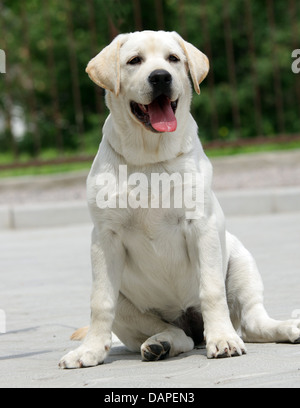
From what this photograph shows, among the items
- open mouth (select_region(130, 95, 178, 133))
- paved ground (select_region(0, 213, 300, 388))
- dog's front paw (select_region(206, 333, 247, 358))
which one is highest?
open mouth (select_region(130, 95, 178, 133))

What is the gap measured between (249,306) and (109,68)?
1.19 meters

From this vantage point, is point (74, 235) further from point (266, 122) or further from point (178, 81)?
point (266, 122)

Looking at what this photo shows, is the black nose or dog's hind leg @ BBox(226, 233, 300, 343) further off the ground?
the black nose

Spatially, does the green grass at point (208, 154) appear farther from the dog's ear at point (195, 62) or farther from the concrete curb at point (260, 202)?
the dog's ear at point (195, 62)

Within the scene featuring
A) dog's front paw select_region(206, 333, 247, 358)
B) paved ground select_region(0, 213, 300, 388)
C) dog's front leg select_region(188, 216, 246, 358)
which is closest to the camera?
paved ground select_region(0, 213, 300, 388)

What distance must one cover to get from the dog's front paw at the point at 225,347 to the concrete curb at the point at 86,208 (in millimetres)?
5800

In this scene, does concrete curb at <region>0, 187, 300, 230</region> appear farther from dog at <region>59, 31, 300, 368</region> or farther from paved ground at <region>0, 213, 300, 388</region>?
dog at <region>59, 31, 300, 368</region>

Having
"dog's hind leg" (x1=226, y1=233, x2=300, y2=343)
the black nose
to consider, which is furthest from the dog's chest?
the black nose

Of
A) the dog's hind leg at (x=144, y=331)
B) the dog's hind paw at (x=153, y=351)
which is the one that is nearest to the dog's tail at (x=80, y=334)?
the dog's hind leg at (x=144, y=331)

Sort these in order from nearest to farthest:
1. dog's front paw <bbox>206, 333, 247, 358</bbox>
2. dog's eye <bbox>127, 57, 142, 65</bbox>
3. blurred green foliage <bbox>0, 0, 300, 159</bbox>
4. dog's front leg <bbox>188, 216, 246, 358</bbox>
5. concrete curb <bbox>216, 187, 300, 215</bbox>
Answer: dog's front paw <bbox>206, 333, 247, 358</bbox>
dog's front leg <bbox>188, 216, 246, 358</bbox>
dog's eye <bbox>127, 57, 142, 65</bbox>
concrete curb <bbox>216, 187, 300, 215</bbox>
blurred green foliage <bbox>0, 0, 300, 159</bbox>

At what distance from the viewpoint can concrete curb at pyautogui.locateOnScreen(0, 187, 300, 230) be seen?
30.3 ft

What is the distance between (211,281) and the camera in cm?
361

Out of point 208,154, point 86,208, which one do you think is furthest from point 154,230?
point 208,154

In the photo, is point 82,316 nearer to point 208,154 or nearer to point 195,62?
point 195,62
